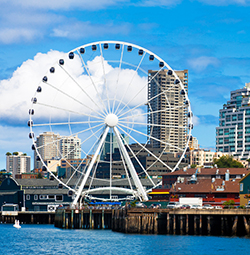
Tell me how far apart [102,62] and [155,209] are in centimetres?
2924

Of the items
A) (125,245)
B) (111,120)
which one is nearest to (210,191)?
(111,120)

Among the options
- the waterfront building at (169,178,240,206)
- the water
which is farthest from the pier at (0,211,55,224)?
the water

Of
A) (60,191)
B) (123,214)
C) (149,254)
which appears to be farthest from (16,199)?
(149,254)

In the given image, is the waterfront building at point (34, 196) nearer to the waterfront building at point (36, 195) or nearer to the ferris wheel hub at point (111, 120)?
the waterfront building at point (36, 195)

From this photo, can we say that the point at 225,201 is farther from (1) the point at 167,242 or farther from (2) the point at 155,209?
(1) the point at 167,242

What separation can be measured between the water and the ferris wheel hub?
19007 mm

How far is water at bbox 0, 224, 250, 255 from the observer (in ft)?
255

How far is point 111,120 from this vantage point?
361 ft

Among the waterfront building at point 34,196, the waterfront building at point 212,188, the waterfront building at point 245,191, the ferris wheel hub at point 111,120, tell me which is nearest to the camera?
the waterfront building at point 245,191

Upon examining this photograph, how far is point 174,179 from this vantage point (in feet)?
518

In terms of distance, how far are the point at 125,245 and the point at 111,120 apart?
30.4 meters

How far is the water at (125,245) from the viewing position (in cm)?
7769

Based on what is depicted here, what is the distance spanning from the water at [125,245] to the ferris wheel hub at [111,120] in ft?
62.4

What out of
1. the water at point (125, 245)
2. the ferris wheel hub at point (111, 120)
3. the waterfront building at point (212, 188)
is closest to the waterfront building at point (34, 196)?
the waterfront building at point (212, 188)
